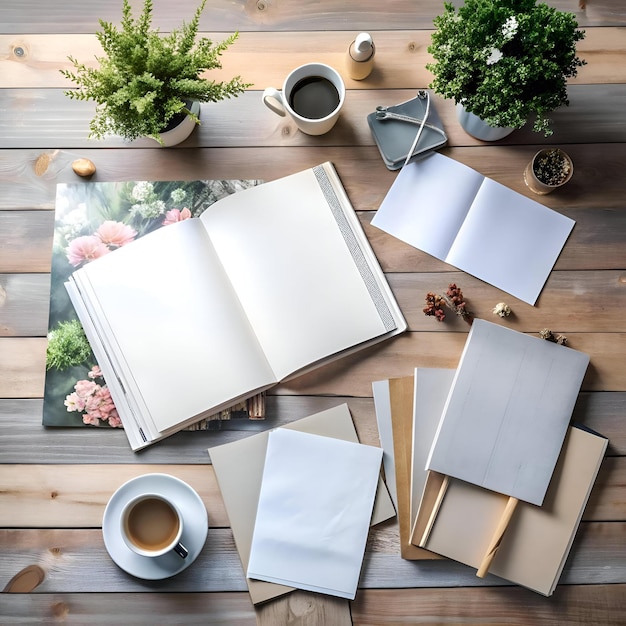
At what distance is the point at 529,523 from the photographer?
1.03 m

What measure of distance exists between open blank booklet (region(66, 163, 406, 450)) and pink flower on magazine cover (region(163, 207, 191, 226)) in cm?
4

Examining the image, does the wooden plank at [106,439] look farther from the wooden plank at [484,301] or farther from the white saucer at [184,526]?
the wooden plank at [484,301]

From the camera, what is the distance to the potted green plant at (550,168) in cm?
108

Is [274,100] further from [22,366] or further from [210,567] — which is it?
[210,567]

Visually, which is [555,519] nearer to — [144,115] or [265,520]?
[265,520]

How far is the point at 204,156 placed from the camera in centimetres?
112

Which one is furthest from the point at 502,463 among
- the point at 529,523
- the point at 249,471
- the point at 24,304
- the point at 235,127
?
the point at 24,304

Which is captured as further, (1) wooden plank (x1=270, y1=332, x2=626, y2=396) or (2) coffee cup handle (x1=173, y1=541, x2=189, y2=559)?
(1) wooden plank (x1=270, y1=332, x2=626, y2=396)

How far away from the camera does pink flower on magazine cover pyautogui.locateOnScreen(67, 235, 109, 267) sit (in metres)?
1.09

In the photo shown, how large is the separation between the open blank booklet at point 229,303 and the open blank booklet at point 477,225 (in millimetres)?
100

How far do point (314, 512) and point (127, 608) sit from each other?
1.17ft

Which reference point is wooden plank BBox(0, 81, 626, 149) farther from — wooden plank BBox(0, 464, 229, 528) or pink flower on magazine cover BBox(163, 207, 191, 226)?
wooden plank BBox(0, 464, 229, 528)

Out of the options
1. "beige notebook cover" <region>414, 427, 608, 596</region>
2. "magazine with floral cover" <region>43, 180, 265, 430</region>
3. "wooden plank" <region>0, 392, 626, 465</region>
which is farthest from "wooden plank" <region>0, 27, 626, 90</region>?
"beige notebook cover" <region>414, 427, 608, 596</region>

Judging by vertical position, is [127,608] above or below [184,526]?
below
